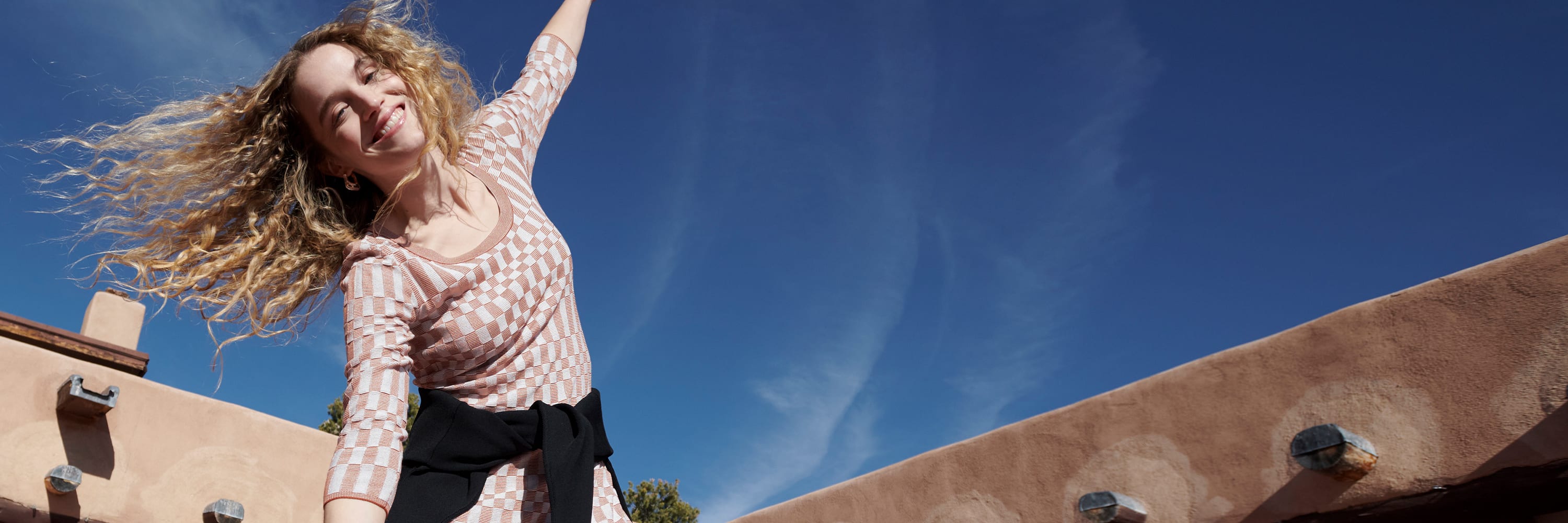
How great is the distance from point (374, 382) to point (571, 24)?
41.3 inches

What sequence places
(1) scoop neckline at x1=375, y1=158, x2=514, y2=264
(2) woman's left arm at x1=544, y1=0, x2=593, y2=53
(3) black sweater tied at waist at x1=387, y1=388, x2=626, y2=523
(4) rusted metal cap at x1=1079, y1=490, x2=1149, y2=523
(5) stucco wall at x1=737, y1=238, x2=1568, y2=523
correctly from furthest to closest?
(4) rusted metal cap at x1=1079, y1=490, x2=1149, y2=523, (5) stucco wall at x1=737, y1=238, x2=1568, y2=523, (2) woman's left arm at x1=544, y1=0, x2=593, y2=53, (1) scoop neckline at x1=375, y1=158, x2=514, y2=264, (3) black sweater tied at waist at x1=387, y1=388, x2=626, y2=523

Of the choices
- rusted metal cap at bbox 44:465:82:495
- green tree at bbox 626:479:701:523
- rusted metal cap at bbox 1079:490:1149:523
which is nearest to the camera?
rusted metal cap at bbox 1079:490:1149:523

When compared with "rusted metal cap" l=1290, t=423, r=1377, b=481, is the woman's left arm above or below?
above

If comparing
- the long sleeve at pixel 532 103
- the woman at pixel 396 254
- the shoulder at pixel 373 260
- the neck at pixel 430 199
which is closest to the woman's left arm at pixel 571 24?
the long sleeve at pixel 532 103

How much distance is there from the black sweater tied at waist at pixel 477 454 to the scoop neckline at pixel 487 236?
18cm

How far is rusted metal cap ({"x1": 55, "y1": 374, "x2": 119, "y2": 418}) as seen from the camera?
18.0ft

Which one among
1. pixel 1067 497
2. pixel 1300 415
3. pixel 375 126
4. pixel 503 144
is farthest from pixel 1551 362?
pixel 375 126

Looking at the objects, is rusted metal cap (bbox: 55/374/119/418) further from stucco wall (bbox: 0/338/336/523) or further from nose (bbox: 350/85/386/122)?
nose (bbox: 350/85/386/122)

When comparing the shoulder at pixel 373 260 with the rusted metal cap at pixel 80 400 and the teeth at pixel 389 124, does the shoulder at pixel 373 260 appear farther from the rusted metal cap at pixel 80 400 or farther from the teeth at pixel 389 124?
the rusted metal cap at pixel 80 400

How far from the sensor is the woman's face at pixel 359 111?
141cm

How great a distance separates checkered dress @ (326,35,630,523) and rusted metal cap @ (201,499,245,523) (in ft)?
17.6

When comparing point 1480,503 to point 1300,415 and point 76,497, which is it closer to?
point 1300,415

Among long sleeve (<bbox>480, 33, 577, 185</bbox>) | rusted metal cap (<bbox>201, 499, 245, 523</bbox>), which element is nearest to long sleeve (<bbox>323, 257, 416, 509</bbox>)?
long sleeve (<bbox>480, 33, 577, 185</bbox>)

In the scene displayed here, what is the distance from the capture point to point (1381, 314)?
344 cm
